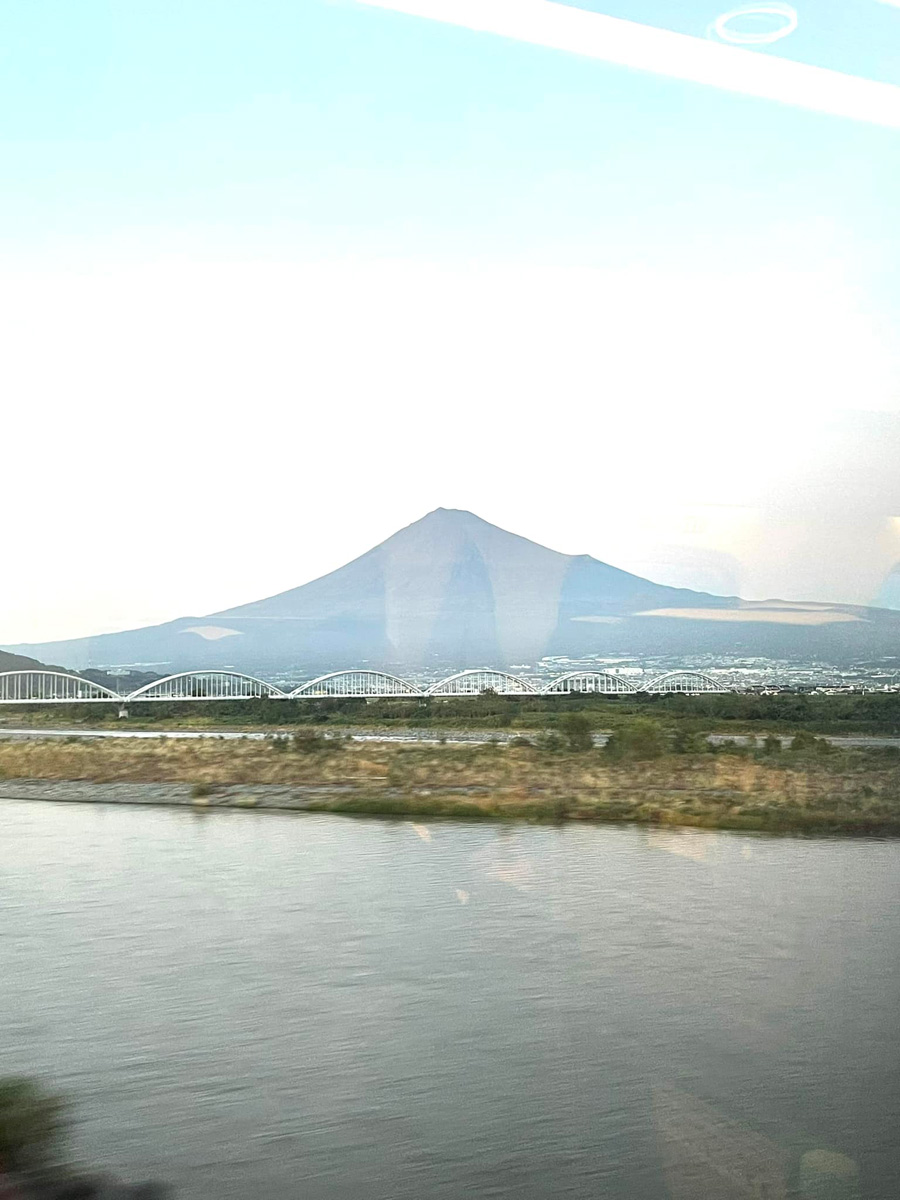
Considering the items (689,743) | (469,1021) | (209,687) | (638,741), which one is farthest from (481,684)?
(469,1021)

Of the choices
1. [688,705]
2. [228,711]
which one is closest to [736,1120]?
[688,705]

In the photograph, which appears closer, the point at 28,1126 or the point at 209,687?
the point at 28,1126

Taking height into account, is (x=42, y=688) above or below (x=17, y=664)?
below

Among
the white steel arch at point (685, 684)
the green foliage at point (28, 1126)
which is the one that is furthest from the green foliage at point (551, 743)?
the green foliage at point (28, 1126)

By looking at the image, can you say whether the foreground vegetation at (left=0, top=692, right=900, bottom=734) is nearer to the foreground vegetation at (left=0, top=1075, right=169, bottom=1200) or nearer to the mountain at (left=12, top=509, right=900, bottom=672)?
the mountain at (left=12, top=509, right=900, bottom=672)

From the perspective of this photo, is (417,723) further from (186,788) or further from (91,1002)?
(91,1002)

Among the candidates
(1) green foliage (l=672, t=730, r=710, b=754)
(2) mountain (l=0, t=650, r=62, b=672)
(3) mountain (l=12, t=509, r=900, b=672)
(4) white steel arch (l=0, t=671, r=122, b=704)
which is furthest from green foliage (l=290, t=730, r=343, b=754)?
(1) green foliage (l=672, t=730, r=710, b=754)

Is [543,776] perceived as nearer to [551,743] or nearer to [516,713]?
[551,743]
